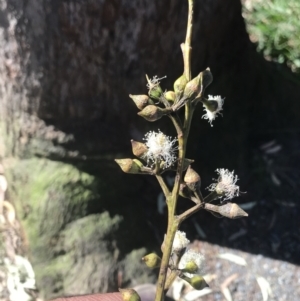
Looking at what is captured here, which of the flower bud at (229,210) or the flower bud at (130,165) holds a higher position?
the flower bud at (130,165)

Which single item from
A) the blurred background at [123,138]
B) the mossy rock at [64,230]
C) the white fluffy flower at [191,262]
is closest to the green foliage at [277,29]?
the blurred background at [123,138]

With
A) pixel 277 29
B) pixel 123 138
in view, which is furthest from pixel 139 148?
pixel 277 29

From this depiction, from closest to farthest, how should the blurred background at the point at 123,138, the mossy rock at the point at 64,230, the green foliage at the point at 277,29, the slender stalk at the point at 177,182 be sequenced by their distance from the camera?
the slender stalk at the point at 177,182, the blurred background at the point at 123,138, the mossy rock at the point at 64,230, the green foliage at the point at 277,29

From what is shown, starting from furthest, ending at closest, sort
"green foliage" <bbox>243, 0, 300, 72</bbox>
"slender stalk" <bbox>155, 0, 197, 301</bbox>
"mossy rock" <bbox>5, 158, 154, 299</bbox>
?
"green foliage" <bbox>243, 0, 300, 72</bbox>, "mossy rock" <bbox>5, 158, 154, 299</bbox>, "slender stalk" <bbox>155, 0, 197, 301</bbox>

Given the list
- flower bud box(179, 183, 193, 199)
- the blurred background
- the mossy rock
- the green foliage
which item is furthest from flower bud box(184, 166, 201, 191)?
the green foliage

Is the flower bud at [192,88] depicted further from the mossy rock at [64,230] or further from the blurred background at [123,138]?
the mossy rock at [64,230]

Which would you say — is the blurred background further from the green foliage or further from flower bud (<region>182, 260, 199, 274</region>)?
flower bud (<region>182, 260, 199, 274</region>)

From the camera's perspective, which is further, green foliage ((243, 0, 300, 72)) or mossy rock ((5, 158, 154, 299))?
green foliage ((243, 0, 300, 72))
